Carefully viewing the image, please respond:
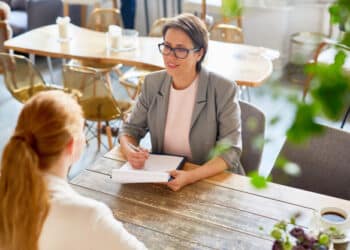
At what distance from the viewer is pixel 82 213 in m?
1.25

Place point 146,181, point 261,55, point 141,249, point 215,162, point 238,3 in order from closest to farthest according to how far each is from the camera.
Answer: point 238,3
point 141,249
point 146,181
point 215,162
point 261,55

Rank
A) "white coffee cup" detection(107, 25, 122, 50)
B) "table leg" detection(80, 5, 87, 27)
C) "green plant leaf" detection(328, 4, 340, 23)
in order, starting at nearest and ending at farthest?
"green plant leaf" detection(328, 4, 340, 23)
"white coffee cup" detection(107, 25, 122, 50)
"table leg" detection(80, 5, 87, 27)

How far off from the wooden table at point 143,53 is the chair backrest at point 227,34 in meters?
0.25

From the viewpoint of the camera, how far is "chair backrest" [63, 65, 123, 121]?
10.2 feet

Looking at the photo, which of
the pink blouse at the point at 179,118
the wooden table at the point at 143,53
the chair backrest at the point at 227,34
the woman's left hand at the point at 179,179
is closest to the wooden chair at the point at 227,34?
the chair backrest at the point at 227,34

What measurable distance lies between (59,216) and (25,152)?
6.7 inches

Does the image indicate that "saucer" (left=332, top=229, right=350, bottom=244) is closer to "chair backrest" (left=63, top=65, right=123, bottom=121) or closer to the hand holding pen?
the hand holding pen

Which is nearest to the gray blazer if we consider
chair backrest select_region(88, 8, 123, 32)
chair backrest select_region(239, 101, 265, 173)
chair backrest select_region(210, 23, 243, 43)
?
chair backrest select_region(239, 101, 265, 173)

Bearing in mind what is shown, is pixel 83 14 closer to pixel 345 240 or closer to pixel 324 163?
pixel 324 163

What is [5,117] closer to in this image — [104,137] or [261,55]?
[104,137]

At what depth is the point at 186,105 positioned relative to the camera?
217cm

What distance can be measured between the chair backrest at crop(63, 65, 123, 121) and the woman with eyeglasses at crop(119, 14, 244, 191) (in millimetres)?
957

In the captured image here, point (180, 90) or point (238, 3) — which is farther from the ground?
point (238, 3)

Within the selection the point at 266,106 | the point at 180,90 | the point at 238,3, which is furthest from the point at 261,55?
the point at 238,3
